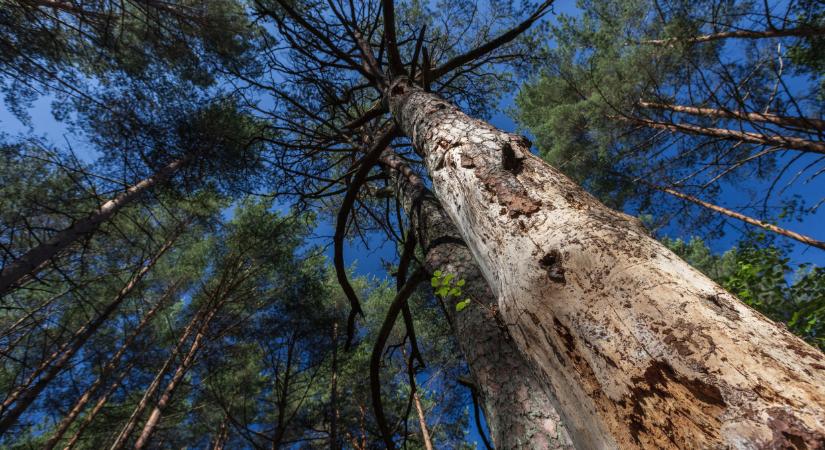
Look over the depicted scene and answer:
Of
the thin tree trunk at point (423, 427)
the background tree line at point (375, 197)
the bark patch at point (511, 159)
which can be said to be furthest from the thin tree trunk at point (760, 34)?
the thin tree trunk at point (423, 427)

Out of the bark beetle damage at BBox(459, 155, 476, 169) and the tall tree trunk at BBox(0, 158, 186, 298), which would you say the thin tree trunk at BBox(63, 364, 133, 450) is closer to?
the tall tree trunk at BBox(0, 158, 186, 298)

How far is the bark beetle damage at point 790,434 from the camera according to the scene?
0.37 metres

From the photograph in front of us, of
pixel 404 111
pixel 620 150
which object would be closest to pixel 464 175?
pixel 404 111

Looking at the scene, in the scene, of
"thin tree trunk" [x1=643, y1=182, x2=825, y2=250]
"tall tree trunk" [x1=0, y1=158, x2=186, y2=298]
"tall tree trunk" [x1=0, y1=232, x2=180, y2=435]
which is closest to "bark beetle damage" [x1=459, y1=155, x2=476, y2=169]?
"tall tree trunk" [x1=0, y1=232, x2=180, y2=435]

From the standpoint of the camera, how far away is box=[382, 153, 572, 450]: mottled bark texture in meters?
1.01

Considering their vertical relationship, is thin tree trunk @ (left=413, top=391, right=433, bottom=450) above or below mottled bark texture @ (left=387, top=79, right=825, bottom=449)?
above

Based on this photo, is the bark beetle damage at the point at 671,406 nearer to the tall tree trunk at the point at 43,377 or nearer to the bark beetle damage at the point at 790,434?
the bark beetle damage at the point at 790,434

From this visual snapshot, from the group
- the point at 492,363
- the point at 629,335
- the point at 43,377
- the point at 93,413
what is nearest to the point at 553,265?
the point at 629,335

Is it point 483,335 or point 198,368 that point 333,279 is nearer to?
point 198,368

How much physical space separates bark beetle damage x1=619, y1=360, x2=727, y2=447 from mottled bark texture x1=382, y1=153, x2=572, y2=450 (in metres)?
0.25

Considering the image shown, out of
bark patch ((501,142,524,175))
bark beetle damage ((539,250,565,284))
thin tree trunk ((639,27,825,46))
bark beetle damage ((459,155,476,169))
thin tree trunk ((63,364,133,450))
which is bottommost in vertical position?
bark beetle damage ((539,250,565,284))

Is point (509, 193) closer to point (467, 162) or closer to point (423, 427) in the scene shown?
point (467, 162)

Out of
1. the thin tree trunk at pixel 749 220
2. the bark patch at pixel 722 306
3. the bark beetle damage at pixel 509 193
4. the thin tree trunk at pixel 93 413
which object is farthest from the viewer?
the thin tree trunk at pixel 93 413

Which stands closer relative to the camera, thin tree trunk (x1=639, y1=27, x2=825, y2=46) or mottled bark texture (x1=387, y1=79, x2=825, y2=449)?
mottled bark texture (x1=387, y1=79, x2=825, y2=449)
